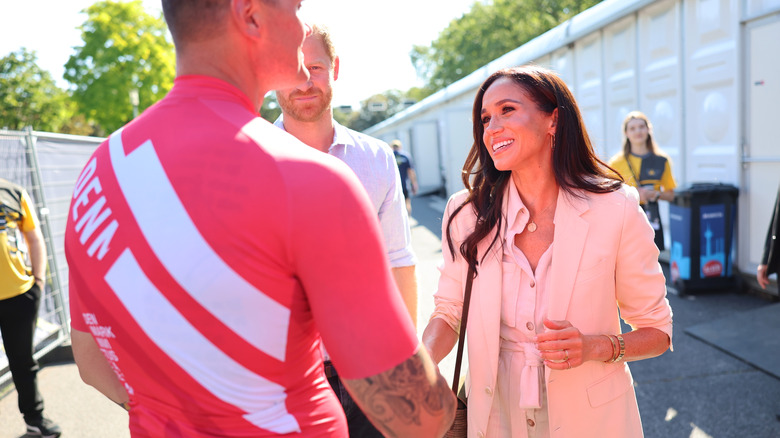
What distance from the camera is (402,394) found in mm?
1119

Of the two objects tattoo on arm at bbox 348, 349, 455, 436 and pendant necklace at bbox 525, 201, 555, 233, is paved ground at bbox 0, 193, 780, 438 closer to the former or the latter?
pendant necklace at bbox 525, 201, 555, 233

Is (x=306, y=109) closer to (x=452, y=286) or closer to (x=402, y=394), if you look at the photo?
(x=452, y=286)

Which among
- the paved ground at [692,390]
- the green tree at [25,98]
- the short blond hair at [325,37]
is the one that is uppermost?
the green tree at [25,98]

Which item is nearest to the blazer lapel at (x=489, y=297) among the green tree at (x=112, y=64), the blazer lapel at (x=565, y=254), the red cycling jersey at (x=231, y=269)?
the blazer lapel at (x=565, y=254)

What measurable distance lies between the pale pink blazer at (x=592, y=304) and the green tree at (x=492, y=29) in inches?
1335

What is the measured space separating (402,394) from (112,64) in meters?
27.1

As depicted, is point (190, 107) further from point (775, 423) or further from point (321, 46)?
point (775, 423)

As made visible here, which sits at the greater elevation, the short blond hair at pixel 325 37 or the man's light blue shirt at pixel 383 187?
the short blond hair at pixel 325 37

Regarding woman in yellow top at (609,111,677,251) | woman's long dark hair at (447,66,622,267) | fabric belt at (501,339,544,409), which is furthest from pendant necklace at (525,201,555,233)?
woman in yellow top at (609,111,677,251)

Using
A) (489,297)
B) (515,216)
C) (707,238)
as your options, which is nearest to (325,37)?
(515,216)

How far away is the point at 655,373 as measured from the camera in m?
4.95

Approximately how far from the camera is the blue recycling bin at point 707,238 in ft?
22.2

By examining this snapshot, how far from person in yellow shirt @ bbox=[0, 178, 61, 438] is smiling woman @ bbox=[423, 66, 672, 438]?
11.3 ft

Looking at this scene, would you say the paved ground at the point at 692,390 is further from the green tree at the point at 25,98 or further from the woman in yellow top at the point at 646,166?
the green tree at the point at 25,98
